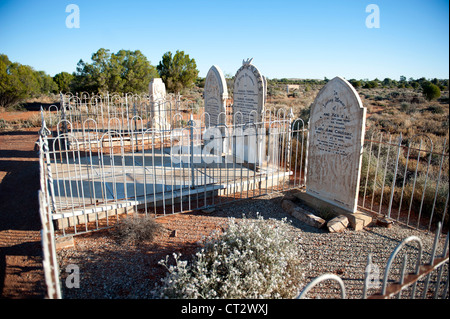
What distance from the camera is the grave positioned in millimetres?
5270

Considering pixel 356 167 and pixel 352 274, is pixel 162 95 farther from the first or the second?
pixel 352 274

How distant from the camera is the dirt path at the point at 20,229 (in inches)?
150

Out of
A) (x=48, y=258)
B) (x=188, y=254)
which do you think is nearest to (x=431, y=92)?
(x=188, y=254)

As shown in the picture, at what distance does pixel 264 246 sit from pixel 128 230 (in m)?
2.28

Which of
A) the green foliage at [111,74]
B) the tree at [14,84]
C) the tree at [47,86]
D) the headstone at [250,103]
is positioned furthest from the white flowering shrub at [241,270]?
the tree at [47,86]

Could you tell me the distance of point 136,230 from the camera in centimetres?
479

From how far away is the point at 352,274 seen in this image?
397 centimetres

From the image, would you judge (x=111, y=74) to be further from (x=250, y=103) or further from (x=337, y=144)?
(x=337, y=144)

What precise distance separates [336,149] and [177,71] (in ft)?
79.9

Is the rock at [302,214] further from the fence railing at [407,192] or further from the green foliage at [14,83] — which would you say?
the green foliage at [14,83]

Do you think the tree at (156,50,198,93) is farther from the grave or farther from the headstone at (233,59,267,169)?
the grave

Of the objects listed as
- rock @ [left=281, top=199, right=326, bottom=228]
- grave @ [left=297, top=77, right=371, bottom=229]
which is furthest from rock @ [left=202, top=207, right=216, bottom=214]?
grave @ [left=297, top=77, right=371, bottom=229]

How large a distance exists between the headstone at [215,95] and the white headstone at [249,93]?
35cm

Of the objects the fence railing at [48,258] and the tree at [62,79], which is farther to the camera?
the tree at [62,79]
